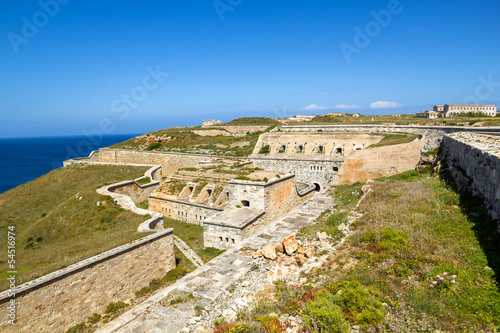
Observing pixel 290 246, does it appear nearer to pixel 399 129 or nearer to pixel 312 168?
pixel 312 168

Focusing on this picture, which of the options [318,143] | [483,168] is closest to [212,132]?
[318,143]

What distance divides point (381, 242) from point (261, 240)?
4793 millimetres

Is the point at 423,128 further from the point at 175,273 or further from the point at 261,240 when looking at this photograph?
the point at 175,273

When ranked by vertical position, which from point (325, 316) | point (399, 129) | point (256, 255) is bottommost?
point (256, 255)

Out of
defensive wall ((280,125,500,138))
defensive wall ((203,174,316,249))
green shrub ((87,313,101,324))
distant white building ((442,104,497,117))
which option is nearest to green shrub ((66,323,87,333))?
green shrub ((87,313,101,324))

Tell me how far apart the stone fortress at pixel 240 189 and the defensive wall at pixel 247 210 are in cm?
6

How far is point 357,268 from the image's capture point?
5.99 meters

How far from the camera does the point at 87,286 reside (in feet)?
33.1

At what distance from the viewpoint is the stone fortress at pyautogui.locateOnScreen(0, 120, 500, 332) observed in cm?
889

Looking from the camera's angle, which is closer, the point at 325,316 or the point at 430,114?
the point at 325,316

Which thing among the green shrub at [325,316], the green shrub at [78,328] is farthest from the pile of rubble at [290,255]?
the green shrub at [78,328]

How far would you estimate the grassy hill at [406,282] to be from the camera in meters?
4.34

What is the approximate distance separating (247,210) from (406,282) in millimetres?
11647

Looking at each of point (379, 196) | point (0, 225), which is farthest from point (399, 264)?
point (0, 225)
